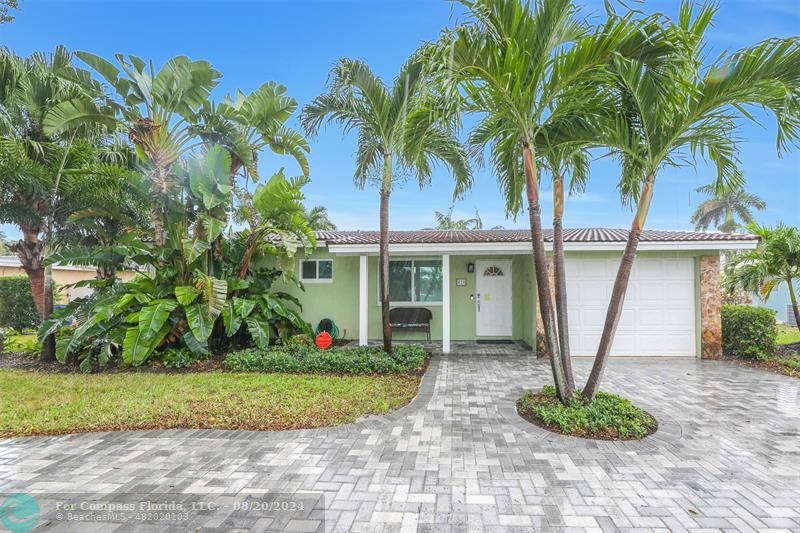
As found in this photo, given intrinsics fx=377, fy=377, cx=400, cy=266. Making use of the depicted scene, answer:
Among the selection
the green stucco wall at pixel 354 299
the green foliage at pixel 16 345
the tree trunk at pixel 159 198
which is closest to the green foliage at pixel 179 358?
the tree trunk at pixel 159 198

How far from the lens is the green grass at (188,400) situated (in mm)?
4621

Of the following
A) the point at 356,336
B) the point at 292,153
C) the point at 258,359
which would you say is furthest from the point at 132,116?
the point at 356,336

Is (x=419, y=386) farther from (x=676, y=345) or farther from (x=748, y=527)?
(x=676, y=345)

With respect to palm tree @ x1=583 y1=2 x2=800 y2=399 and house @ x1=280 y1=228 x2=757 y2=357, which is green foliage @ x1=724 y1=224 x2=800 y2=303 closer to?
house @ x1=280 y1=228 x2=757 y2=357

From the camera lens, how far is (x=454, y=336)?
10742 millimetres

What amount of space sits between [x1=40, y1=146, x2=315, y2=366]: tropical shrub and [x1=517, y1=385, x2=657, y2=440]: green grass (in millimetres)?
5571

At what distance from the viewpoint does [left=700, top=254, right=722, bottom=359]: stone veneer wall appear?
8.47 metres

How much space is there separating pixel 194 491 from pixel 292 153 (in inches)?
295

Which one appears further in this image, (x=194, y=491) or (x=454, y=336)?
(x=454, y=336)

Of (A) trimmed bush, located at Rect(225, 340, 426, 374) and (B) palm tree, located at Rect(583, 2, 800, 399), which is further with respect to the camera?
(A) trimmed bush, located at Rect(225, 340, 426, 374)

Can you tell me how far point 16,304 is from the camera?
11938mm

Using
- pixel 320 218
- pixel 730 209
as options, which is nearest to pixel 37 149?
pixel 320 218

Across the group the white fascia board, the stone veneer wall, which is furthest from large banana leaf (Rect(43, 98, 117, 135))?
the stone veneer wall

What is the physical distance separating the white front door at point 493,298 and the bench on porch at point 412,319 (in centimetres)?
147
